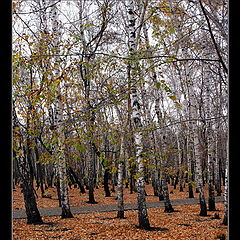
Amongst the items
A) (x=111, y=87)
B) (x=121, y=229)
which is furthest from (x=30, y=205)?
(x=111, y=87)

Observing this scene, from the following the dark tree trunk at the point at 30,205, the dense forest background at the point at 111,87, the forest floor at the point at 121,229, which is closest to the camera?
the dense forest background at the point at 111,87

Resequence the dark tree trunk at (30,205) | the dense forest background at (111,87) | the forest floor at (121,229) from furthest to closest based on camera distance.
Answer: the dark tree trunk at (30,205) → the forest floor at (121,229) → the dense forest background at (111,87)

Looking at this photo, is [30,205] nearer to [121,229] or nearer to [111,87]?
[121,229]

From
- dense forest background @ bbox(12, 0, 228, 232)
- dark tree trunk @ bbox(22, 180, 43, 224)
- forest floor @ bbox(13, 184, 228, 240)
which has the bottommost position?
forest floor @ bbox(13, 184, 228, 240)

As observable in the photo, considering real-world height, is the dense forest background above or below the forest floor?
above

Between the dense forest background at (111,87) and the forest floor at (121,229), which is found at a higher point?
the dense forest background at (111,87)

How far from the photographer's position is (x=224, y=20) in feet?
8.25

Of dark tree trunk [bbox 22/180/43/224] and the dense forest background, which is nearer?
the dense forest background

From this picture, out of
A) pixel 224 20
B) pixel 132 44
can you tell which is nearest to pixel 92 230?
pixel 132 44

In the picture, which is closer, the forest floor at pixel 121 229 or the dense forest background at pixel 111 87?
the dense forest background at pixel 111 87

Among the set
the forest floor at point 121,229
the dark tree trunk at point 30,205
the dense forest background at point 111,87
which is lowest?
the forest floor at point 121,229

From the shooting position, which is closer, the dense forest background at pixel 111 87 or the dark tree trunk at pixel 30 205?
the dense forest background at pixel 111 87

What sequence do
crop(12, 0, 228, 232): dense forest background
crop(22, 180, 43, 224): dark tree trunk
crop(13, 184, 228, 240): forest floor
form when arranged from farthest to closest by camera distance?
crop(22, 180, 43, 224): dark tree trunk < crop(13, 184, 228, 240): forest floor < crop(12, 0, 228, 232): dense forest background
